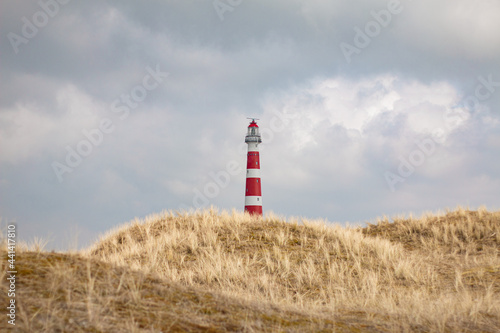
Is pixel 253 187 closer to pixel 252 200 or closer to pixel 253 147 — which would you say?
pixel 252 200

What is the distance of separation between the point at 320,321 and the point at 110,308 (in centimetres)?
307

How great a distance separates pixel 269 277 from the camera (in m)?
12.6

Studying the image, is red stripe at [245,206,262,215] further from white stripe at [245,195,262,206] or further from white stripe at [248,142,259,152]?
white stripe at [248,142,259,152]

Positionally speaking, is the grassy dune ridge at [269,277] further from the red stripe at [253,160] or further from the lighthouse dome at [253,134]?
the lighthouse dome at [253,134]

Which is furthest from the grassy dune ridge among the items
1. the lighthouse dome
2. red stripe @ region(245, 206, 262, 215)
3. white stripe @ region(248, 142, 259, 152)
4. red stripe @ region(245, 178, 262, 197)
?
the lighthouse dome

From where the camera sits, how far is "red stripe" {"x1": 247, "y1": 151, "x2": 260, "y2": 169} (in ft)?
104

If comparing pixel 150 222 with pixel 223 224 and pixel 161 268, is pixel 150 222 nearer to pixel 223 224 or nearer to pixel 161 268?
pixel 223 224

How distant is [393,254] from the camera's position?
15797mm

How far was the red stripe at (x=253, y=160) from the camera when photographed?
3182cm

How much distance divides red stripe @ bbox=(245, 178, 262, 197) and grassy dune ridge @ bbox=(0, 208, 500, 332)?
32.2 ft

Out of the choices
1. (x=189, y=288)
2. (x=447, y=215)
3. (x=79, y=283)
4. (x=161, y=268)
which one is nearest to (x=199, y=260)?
(x=161, y=268)

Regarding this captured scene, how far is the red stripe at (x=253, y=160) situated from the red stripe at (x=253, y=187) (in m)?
1.29

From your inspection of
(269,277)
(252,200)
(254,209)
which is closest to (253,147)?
(252,200)

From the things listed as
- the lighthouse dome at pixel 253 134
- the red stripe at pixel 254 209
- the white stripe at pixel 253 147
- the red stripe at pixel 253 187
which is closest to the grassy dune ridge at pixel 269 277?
the red stripe at pixel 254 209
